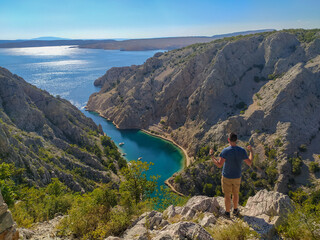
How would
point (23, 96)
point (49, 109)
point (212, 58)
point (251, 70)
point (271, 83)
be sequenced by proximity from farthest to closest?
point (212, 58), point (251, 70), point (271, 83), point (49, 109), point (23, 96)

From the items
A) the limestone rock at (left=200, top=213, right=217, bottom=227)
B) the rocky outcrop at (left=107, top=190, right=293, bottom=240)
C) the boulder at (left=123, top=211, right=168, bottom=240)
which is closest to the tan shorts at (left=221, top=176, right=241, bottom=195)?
the rocky outcrop at (left=107, top=190, right=293, bottom=240)

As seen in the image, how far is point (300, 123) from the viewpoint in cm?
4419

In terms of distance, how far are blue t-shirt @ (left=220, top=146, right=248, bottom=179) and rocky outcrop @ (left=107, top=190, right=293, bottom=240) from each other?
194cm

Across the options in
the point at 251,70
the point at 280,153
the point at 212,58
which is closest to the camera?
the point at 280,153

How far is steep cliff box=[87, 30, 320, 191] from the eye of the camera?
44000 millimetres

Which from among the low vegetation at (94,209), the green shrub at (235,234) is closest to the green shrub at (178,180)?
the low vegetation at (94,209)

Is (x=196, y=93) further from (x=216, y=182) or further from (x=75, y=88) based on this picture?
(x=75, y=88)

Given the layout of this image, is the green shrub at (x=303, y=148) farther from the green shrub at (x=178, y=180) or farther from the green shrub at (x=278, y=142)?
the green shrub at (x=178, y=180)

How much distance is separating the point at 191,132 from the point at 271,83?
2193 cm

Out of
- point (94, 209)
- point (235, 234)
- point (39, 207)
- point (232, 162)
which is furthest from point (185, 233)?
point (39, 207)

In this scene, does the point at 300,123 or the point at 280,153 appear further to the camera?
A: the point at 300,123

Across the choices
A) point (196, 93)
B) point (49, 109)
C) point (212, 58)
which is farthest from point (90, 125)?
point (212, 58)

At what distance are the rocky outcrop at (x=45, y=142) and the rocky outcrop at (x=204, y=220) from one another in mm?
18413

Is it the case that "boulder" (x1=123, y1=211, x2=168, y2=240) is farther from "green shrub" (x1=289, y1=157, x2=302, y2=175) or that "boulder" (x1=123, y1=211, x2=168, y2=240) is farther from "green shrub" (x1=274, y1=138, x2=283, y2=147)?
"green shrub" (x1=274, y1=138, x2=283, y2=147)
